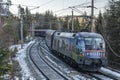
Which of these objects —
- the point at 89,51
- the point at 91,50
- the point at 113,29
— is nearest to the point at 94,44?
the point at 91,50

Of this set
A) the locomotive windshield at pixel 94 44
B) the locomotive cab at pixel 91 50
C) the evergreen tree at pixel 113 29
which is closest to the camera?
the locomotive cab at pixel 91 50

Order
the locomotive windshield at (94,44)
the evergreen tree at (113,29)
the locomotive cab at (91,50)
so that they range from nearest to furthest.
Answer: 1. the locomotive cab at (91,50)
2. the locomotive windshield at (94,44)
3. the evergreen tree at (113,29)

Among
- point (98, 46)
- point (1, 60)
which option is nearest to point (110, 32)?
point (98, 46)

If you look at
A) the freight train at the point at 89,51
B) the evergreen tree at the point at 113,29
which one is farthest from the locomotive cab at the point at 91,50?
the evergreen tree at the point at 113,29

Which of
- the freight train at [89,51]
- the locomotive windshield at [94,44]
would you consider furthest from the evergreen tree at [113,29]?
the freight train at [89,51]

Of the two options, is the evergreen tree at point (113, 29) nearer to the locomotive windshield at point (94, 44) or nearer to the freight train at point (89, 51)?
the locomotive windshield at point (94, 44)

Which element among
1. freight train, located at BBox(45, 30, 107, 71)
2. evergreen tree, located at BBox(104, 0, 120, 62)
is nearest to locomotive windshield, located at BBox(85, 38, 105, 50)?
freight train, located at BBox(45, 30, 107, 71)

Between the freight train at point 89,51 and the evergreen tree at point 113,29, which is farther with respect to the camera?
the evergreen tree at point 113,29

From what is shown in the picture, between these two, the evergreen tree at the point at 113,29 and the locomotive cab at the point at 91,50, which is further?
the evergreen tree at the point at 113,29

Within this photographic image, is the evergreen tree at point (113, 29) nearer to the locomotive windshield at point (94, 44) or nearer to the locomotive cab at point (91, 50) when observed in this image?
the locomotive windshield at point (94, 44)

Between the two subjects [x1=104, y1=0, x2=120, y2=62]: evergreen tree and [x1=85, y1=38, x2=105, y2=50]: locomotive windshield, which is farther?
[x1=104, y1=0, x2=120, y2=62]: evergreen tree

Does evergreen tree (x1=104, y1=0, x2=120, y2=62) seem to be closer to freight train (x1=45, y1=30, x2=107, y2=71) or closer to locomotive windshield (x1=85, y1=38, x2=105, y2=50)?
locomotive windshield (x1=85, y1=38, x2=105, y2=50)

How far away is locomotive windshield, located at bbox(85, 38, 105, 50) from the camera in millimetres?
27502

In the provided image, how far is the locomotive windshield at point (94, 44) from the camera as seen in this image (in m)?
27.5
